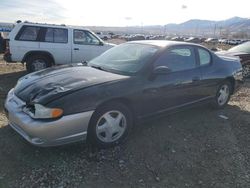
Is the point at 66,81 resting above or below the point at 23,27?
below

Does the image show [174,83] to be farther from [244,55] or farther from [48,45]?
[244,55]

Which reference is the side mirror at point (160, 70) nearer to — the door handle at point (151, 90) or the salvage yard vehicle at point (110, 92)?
the salvage yard vehicle at point (110, 92)

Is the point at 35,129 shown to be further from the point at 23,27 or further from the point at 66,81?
the point at 23,27

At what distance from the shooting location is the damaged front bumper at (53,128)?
369 centimetres

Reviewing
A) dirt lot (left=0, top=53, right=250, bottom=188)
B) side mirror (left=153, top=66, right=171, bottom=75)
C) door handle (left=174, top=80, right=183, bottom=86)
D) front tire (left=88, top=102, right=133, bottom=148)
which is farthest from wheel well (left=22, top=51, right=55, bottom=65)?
front tire (left=88, top=102, right=133, bottom=148)

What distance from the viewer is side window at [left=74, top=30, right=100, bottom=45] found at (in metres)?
10.1

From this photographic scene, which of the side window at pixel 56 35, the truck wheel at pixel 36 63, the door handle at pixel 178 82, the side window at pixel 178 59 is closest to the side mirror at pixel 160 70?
the side window at pixel 178 59

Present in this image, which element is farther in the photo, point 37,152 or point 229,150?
point 229,150

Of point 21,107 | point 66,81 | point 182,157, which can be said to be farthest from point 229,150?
point 21,107

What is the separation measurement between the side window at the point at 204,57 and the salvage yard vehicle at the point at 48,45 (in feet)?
17.2

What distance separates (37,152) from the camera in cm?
408

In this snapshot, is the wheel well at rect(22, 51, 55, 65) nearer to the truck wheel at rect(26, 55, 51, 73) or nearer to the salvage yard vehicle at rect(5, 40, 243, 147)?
the truck wheel at rect(26, 55, 51, 73)

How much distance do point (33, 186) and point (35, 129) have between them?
70 centimetres

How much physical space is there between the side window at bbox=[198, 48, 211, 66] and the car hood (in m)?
2.05
